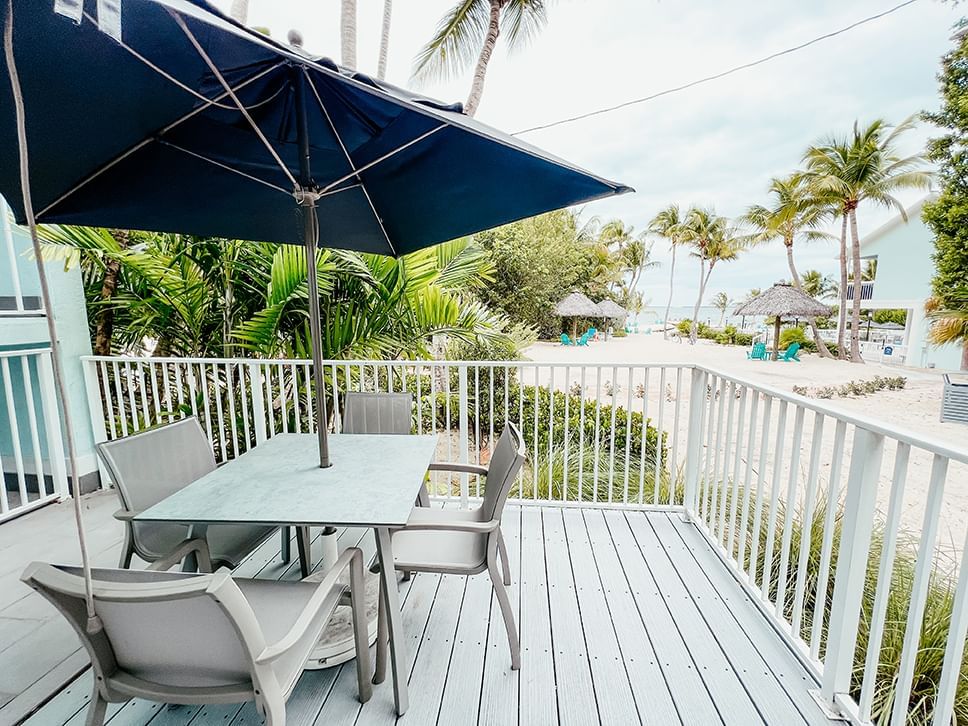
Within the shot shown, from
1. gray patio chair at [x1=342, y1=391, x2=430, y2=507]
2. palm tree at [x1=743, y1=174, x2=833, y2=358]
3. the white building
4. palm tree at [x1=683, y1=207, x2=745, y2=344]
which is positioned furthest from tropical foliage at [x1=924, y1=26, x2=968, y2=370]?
palm tree at [x1=683, y1=207, x2=745, y2=344]

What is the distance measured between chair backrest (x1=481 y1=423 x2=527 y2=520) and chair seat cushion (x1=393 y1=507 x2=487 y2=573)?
15 cm

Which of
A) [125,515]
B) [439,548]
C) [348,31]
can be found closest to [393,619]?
[439,548]

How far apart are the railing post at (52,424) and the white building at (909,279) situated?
1004 inches

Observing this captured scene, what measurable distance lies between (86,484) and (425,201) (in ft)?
11.8

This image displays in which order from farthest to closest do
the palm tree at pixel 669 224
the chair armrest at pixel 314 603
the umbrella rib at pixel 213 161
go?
the palm tree at pixel 669 224
the umbrella rib at pixel 213 161
the chair armrest at pixel 314 603

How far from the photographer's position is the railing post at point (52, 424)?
10.6 feet

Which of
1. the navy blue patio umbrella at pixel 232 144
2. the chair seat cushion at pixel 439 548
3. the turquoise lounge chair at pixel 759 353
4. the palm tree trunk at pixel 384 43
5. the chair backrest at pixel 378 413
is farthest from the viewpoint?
the turquoise lounge chair at pixel 759 353

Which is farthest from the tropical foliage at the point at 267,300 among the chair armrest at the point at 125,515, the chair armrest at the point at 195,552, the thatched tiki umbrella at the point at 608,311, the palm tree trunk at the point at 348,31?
the thatched tiki umbrella at the point at 608,311

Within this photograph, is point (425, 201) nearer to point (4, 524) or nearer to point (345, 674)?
point (345, 674)

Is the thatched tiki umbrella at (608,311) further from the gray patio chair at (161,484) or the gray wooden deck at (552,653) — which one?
the gray patio chair at (161,484)

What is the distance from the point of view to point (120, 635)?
41.5 inches

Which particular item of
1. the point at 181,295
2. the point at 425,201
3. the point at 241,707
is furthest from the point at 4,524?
the point at 425,201

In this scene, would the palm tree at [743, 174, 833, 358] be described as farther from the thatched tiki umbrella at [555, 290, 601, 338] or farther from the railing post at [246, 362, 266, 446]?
the railing post at [246, 362, 266, 446]

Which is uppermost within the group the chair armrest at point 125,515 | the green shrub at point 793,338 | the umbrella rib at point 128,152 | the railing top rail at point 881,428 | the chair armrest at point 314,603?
the umbrella rib at point 128,152
